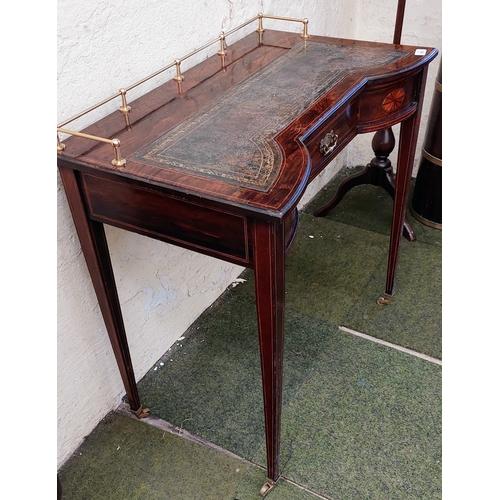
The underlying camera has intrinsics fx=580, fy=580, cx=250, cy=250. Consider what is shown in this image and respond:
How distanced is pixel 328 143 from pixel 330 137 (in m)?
0.02

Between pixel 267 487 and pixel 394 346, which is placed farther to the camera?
pixel 394 346

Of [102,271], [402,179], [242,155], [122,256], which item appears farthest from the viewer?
[402,179]

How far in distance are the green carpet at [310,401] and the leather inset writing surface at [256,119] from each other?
0.84 meters

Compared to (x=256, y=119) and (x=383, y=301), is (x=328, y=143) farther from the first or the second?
(x=383, y=301)

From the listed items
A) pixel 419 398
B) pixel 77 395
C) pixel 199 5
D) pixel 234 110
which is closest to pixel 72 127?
pixel 234 110

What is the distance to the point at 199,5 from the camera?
1585 mm

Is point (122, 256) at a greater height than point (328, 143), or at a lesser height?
lesser

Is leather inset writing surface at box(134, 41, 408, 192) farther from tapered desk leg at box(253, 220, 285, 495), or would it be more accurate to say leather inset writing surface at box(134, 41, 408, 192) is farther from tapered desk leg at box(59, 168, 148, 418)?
tapered desk leg at box(59, 168, 148, 418)

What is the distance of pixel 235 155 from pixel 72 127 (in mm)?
396

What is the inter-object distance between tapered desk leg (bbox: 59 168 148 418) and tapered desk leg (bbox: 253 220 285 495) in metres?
0.42

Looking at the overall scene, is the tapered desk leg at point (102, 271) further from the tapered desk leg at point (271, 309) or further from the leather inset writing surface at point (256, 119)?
the tapered desk leg at point (271, 309)

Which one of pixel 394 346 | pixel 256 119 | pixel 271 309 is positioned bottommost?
pixel 394 346

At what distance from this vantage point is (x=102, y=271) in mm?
1383

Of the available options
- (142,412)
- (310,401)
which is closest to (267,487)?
(310,401)
